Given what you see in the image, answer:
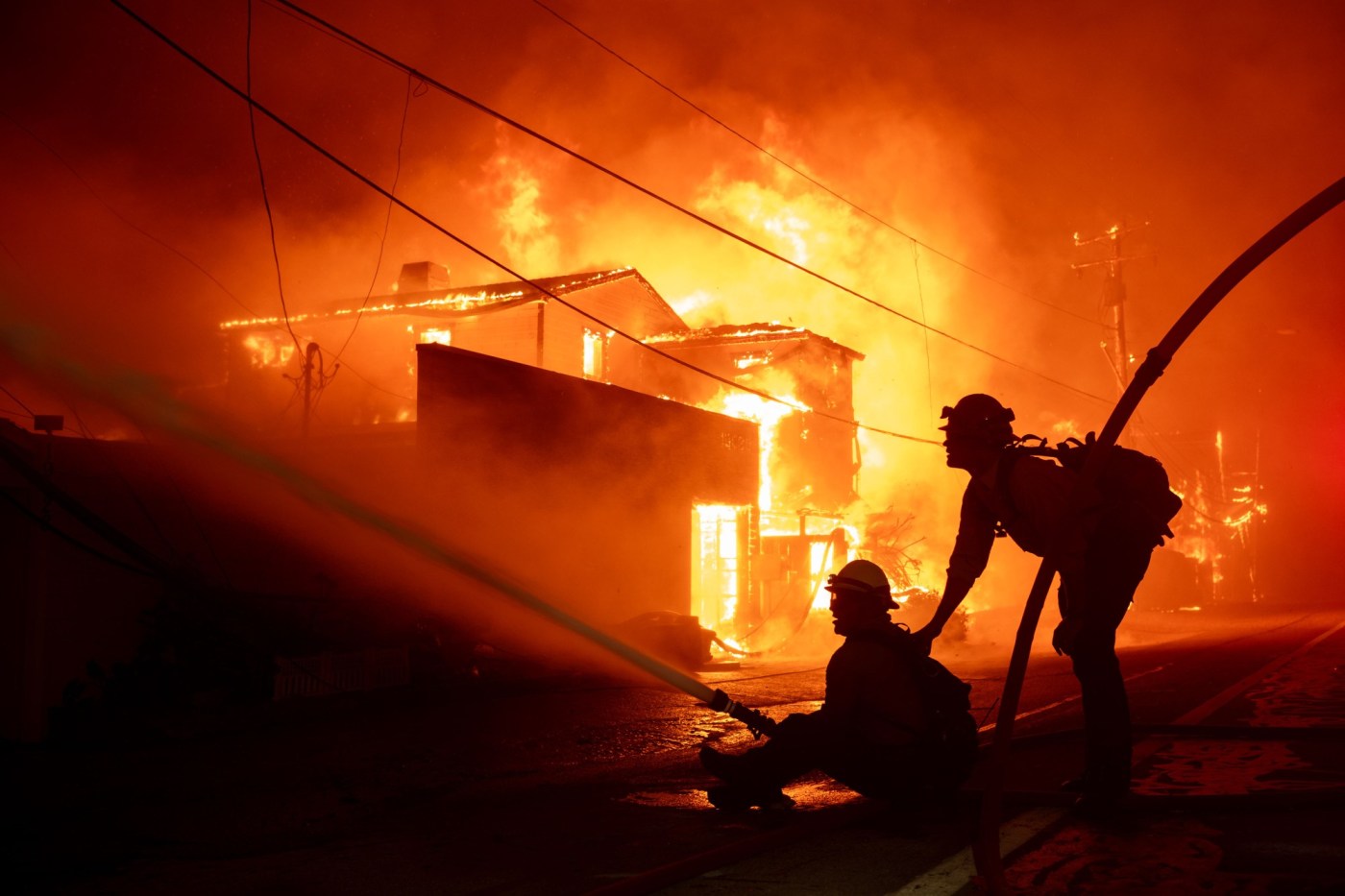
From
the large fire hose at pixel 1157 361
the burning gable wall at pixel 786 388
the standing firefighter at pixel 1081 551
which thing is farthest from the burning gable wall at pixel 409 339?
the large fire hose at pixel 1157 361

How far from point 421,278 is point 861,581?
28.6m

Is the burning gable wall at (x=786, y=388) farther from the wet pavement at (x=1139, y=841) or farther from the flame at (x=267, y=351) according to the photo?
the wet pavement at (x=1139, y=841)

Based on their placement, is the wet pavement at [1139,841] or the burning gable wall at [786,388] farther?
the burning gable wall at [786,388]

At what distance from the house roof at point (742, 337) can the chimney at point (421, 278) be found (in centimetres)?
Result: 628

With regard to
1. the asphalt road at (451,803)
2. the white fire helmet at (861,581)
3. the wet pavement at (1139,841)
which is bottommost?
the asphalt road at (451,803)

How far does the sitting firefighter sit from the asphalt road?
175 millimetres

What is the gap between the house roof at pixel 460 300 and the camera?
27.8m

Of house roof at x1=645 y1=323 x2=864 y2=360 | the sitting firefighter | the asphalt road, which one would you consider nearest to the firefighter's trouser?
the sitting firefighter

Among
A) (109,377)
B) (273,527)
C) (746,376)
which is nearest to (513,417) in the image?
(273,527)

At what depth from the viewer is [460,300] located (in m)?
28.3

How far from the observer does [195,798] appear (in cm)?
668

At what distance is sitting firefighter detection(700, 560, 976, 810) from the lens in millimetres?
4863

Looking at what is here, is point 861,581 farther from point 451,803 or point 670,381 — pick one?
point 670,381

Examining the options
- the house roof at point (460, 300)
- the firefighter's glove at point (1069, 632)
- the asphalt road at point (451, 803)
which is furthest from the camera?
the house roof at point (460, 300)
